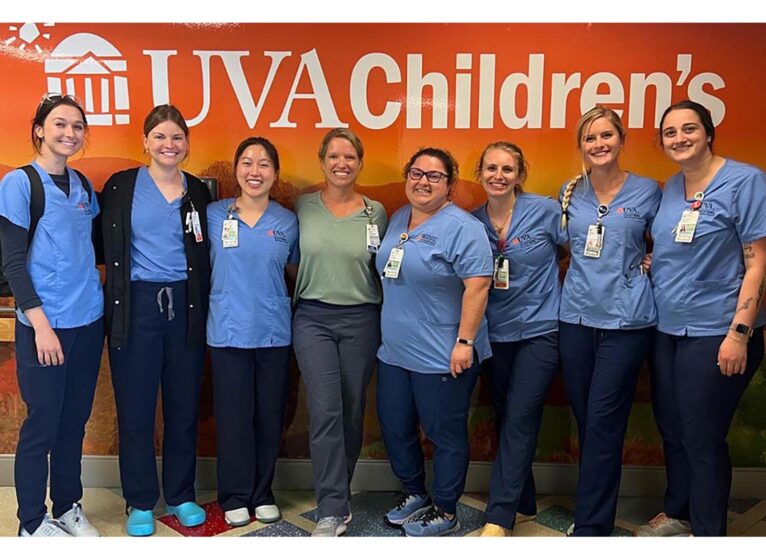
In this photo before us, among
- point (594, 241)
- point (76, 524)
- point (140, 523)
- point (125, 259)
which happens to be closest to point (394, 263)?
point (594, 241)

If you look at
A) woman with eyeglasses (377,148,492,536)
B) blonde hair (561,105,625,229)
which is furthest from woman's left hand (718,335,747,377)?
woman with eyeglasses (377,148,492,536)

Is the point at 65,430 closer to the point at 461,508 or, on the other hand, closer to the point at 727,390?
the point at 461,508

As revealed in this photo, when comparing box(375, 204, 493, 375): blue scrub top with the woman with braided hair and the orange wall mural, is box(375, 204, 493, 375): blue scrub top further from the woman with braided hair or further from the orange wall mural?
the orange wall mural

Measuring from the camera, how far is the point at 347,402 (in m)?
3.14

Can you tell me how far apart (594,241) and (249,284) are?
4.61 ft

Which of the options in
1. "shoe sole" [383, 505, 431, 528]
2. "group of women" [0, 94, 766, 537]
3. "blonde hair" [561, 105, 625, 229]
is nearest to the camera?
"group of women" [0, 94, 766, 537]

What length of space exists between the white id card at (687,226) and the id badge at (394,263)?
1.04m

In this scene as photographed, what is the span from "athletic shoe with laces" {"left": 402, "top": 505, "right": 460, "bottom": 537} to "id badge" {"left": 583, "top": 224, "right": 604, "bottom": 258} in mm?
1263

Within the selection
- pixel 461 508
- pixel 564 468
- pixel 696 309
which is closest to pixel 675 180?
pixel 696 309

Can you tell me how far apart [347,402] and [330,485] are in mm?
348

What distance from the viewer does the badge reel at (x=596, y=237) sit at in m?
2.87

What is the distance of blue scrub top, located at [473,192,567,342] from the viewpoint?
9.87 feet

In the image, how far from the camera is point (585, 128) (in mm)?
2898

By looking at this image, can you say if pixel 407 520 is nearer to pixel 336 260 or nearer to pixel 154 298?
pixel 336 260
